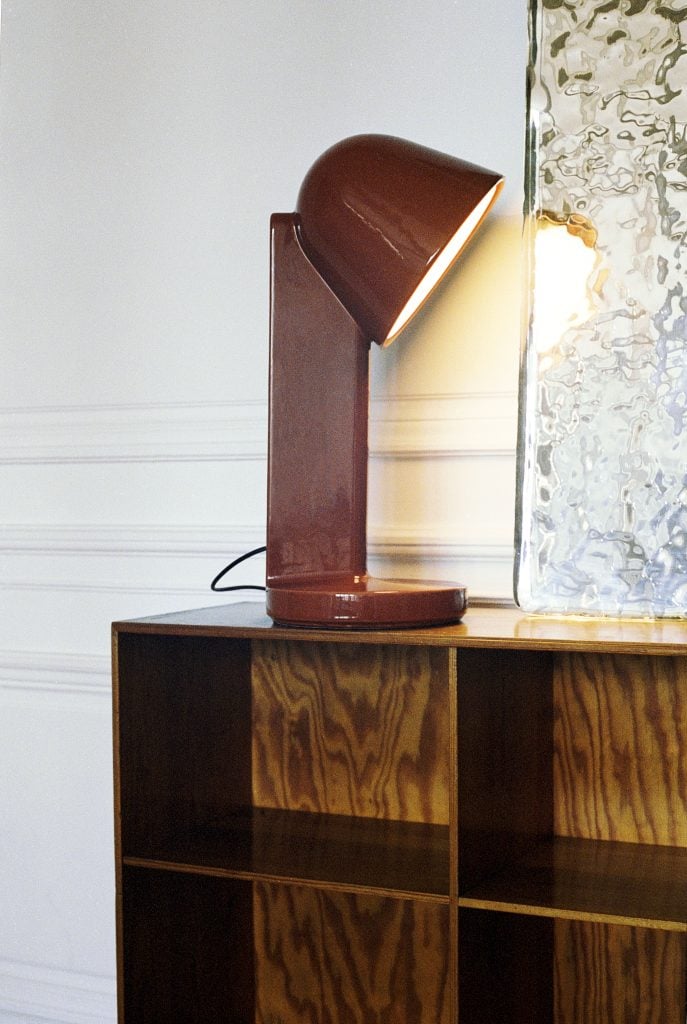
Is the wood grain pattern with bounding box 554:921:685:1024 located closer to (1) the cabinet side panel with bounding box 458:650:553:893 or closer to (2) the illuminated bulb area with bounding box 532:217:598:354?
(1) the cabinet side panel with bounding box 458:650:553:893

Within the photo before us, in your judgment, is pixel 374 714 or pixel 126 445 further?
pixel 126 445

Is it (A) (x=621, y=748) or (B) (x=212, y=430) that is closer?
(A) (x=621, y=748)

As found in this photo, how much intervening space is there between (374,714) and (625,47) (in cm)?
99

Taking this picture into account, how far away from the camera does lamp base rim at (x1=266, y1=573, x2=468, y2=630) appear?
132 centimetres

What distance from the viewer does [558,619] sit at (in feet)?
4.79

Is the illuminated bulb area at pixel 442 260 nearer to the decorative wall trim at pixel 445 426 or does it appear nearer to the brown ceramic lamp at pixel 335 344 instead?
the brown ceramic lamp at pixel 335 344

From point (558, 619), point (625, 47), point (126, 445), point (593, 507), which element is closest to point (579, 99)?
point (625, 47)

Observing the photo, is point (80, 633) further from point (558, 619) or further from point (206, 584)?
point (558, 619)

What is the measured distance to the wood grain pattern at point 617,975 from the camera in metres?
1.48

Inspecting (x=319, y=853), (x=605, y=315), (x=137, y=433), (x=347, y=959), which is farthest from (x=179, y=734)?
(x=605, y=315)

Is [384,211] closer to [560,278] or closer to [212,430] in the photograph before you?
[560,278]

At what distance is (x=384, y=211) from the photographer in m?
1.33

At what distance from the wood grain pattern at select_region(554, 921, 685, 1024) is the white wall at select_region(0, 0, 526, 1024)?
501 millimetres

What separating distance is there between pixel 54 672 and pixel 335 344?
0.87 m
